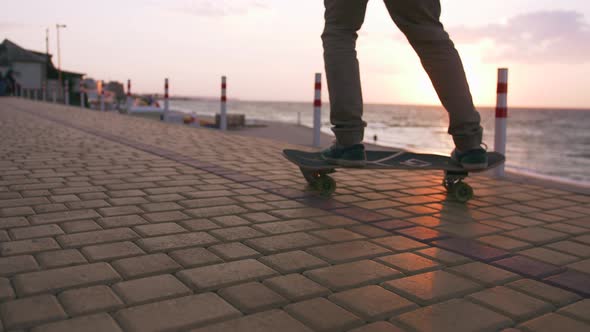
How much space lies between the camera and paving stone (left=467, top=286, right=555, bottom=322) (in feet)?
4.91

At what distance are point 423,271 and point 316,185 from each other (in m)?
1.44

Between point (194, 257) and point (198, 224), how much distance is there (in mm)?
487

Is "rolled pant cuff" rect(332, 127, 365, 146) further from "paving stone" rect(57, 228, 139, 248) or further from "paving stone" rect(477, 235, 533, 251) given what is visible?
"paving stone" rect(57, 228, 139, 248)

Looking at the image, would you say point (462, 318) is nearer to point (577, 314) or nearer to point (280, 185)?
point (577, 314)

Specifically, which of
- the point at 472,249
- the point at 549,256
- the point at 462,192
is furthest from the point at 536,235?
the point at 462,192

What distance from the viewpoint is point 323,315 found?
1.44 meters

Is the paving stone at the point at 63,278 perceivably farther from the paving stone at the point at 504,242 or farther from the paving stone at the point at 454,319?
the paving stone at the point at 504,242

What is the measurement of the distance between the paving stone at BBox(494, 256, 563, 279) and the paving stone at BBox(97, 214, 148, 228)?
1542 mm

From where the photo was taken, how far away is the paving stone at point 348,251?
1956 millimetres

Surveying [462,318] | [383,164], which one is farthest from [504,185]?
[462,318]

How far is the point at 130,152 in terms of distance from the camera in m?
5.22

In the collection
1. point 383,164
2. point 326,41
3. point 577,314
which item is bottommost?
point 577,314

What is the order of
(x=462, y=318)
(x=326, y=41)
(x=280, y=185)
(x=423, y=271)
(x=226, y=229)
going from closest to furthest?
→ (x=462, y=318) → (x=423, y=271) → (x=226, y=229) → (x=326, y=41) → (x=280, y=185)

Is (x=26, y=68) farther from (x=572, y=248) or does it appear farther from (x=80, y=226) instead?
(x=572, y=248)
